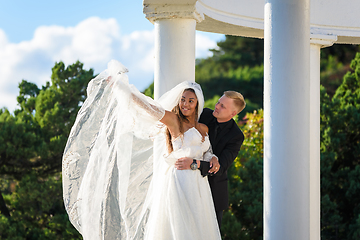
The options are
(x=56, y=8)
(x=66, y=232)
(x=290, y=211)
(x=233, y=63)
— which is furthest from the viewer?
(x=233, y=63)

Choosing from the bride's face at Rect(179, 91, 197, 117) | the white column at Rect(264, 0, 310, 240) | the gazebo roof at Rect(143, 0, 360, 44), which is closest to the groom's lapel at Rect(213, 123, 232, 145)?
the bride's face at Rect(179, 91, 197, 117)

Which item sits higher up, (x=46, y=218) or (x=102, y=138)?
(x=102, y=138)

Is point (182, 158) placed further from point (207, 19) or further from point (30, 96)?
point (30, 96)

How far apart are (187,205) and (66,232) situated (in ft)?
35.2

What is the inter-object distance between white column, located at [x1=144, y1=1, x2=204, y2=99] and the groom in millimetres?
1041

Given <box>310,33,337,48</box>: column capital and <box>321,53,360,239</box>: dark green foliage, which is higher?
<box>310,33,337,48</box>: column capital

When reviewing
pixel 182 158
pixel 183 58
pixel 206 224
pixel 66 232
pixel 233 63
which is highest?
pixel 233 63

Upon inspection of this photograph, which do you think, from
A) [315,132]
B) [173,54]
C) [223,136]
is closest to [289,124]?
[223,136]

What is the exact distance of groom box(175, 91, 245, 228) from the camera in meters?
7.34

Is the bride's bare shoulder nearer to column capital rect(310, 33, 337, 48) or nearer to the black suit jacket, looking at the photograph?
the black suit jacket

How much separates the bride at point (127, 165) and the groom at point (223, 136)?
349 mm

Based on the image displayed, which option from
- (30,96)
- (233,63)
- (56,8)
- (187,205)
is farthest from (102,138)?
(233,63)

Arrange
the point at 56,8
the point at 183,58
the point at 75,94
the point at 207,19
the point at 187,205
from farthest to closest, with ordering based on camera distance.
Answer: the point at 56,8 < the point at 75,94 < the point at 207,19 < the point at 183,58 < the point at 187,205

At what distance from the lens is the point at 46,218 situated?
17094 millimetres
